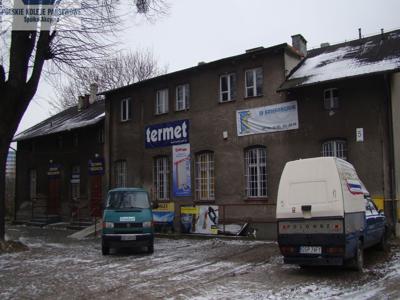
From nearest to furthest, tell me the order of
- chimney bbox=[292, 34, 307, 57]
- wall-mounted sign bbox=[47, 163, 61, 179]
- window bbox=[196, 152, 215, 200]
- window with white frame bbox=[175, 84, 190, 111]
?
chimney bbox=[292, 34, 307, 57]
window bbox=[196, 152, 215, 200]
window with white frame bbox=[175, 84, 190, 111]
wall-mounted sign bbox=[47, 163, 61, 179]

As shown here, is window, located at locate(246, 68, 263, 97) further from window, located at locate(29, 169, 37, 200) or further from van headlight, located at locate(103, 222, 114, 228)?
window, located at locate(29, 169, 37, 200)

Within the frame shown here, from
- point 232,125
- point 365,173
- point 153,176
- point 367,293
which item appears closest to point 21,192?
point 153,176

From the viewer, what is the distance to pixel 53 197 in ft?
96.4

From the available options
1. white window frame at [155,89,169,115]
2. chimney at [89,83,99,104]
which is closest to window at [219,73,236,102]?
white window frame at [155,89,169,115]

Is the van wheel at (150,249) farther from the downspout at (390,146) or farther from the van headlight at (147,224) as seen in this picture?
the downspout at (390,146)

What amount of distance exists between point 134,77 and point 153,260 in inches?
1182

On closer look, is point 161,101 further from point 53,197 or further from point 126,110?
point 53,197

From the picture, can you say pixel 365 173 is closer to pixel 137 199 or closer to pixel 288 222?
pixel 288 222

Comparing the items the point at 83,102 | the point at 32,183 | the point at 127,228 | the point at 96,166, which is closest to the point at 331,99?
the point at 127,228

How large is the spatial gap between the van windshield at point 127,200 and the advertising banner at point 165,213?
5.95 metres

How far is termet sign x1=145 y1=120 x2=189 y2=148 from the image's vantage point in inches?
850

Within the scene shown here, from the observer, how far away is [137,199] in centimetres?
1531

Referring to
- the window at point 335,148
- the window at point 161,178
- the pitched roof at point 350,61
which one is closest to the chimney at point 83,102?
the window at point 161,178

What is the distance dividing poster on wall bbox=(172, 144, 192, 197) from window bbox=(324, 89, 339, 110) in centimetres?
675
